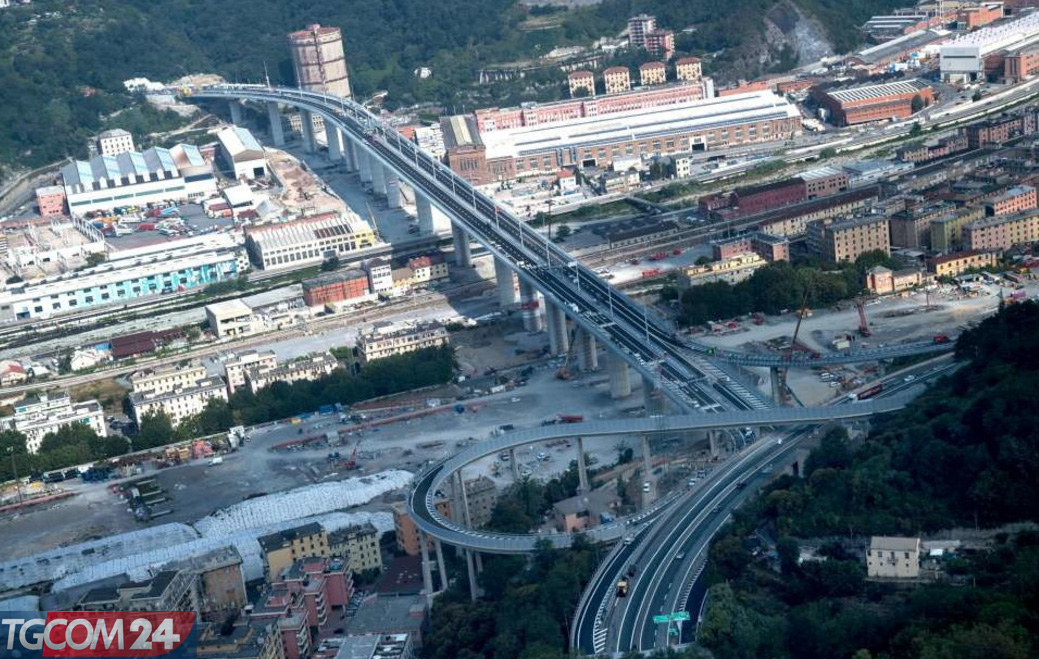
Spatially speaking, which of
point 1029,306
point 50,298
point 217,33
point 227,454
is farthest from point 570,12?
point 1029,306

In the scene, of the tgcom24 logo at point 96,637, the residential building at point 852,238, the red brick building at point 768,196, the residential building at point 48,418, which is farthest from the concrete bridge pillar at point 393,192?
the tgcom24 logo at point 96,637

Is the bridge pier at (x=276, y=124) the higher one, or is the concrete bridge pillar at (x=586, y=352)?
the bridge pier at (x=276, y=124)

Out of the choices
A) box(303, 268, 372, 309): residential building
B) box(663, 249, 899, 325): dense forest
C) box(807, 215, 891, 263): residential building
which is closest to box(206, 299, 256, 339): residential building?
box(303, 268, 372, 309): residential building

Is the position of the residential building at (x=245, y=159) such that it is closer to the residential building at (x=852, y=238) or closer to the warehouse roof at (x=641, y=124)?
the warehouse roof at (x=641, y=124)

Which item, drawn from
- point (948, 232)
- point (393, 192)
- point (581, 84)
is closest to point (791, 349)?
point (948, 232)

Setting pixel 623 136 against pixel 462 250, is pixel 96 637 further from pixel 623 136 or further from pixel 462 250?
pixel 623 136

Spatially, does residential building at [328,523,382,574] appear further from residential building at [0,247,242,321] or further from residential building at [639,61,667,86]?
residential building at [639,61,667,86]

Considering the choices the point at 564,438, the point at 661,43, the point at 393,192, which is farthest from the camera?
the point at 661,43
